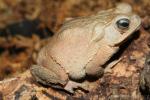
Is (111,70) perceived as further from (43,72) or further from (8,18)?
(8,18)

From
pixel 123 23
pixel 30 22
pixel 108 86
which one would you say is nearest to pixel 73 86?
pixel 108 86

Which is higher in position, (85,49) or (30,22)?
(30,22)

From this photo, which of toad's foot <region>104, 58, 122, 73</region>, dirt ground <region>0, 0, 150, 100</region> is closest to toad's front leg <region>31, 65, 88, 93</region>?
toad's foot <region>104, 58, 122, 73</region>

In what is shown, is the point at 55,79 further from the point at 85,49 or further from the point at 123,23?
the point at 123,23

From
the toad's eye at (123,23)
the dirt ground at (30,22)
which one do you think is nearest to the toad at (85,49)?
the toad's eye at (123,23)

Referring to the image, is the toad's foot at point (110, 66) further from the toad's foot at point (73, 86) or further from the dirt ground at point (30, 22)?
the dirt ground at point (30, 22)

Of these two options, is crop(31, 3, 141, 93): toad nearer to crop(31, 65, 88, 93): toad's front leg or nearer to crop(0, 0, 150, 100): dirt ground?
crop(31, 65, 88, 93): toad's front leg
